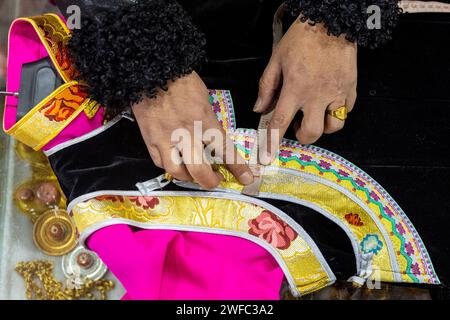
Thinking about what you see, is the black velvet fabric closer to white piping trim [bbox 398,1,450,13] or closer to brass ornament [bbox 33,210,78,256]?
white piping trim [bbox 398,1,450,13]

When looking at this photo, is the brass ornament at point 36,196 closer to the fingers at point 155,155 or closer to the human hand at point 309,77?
the fingers at point 155,155

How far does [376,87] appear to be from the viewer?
0.73 metres

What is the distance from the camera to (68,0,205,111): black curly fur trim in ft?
1.74

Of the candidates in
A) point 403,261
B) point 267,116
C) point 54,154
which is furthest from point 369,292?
point 54,154

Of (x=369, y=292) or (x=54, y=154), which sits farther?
(x=369, y=292)

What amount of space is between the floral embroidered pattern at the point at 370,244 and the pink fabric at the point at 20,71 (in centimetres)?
42

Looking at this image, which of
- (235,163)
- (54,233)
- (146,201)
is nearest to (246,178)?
(235,163)

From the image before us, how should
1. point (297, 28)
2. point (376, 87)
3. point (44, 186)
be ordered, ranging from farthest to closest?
point (44, 186) < point (376, 87) < point (297, 28)

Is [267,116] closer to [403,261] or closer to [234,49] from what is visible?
[234,49]

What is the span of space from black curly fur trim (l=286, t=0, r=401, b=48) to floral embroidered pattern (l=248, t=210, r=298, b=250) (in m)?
0.27

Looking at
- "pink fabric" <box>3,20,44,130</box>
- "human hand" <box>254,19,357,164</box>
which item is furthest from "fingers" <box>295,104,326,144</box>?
"pink fabric" <box>3,20,44,130</box>

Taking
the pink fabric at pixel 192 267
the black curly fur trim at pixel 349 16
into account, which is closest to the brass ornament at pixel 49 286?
the pink fabric at pixel 192 267

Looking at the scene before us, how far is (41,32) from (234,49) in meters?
0.28

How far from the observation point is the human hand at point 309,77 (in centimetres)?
61
